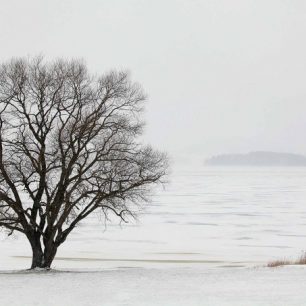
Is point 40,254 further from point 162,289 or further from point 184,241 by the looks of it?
point 184,241

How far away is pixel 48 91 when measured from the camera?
25.9m

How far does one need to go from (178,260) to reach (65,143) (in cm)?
1202

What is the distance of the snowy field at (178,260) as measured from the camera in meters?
15.7

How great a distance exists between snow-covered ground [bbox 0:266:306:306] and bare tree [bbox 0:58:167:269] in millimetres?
4794

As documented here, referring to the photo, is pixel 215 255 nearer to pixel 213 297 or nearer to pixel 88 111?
pixel 88 111

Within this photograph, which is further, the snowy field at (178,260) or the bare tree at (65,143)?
the bare tree at (65,143)

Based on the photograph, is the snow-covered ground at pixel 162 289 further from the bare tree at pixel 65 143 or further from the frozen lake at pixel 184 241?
the frozen lake at pixel 184 241

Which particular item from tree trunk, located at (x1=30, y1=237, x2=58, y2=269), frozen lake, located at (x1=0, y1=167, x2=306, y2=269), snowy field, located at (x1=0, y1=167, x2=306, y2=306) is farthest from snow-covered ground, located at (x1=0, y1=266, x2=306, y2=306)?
frozen lake, located at (x1=0, y1=167, x2=306, y2=269)

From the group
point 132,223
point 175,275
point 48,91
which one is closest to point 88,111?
point 48,91

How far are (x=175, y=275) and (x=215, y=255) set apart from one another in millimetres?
15415

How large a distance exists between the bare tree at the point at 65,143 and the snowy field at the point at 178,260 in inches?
110

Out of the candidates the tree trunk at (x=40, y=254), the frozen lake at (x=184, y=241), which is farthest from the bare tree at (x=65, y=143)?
the frozen lake at (x=184, y=241)

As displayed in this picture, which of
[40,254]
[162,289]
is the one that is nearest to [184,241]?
[40,254]

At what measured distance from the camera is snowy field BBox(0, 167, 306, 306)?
619 inches
